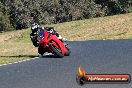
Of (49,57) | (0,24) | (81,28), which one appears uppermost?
A: (49,57)

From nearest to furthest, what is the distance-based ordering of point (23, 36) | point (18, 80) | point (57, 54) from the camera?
point (18, 80)
point (57, 54)
point (23, 36)

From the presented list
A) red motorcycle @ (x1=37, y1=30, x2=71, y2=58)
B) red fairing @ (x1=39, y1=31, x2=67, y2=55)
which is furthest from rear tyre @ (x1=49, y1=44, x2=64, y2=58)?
red fairing @ (x1=39, y1=31, x2=67, y2=55)

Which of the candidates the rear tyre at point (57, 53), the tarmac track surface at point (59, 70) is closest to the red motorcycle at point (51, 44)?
the rear tyre at point (57, 53)

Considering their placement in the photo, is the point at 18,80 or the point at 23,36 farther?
the point at 23,36

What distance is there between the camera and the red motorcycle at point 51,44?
18125 mm

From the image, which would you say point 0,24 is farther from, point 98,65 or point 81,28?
point 98,65

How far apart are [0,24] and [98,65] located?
2303 inches

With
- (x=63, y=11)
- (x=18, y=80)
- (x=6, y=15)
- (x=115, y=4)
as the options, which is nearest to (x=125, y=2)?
(x=115, y=4)

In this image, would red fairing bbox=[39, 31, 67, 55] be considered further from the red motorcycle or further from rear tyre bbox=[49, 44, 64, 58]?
rear tyre bbox=[49, 44, 64, 58]

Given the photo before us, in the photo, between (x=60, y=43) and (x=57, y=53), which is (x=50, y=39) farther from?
(x=57, y=53)

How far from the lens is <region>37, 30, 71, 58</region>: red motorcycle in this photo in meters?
18.1

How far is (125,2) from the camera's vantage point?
6781 centimetres

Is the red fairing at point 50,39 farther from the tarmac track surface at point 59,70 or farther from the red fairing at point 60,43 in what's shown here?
the tarmac track surface at point 59,70

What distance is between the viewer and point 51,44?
18.3m
